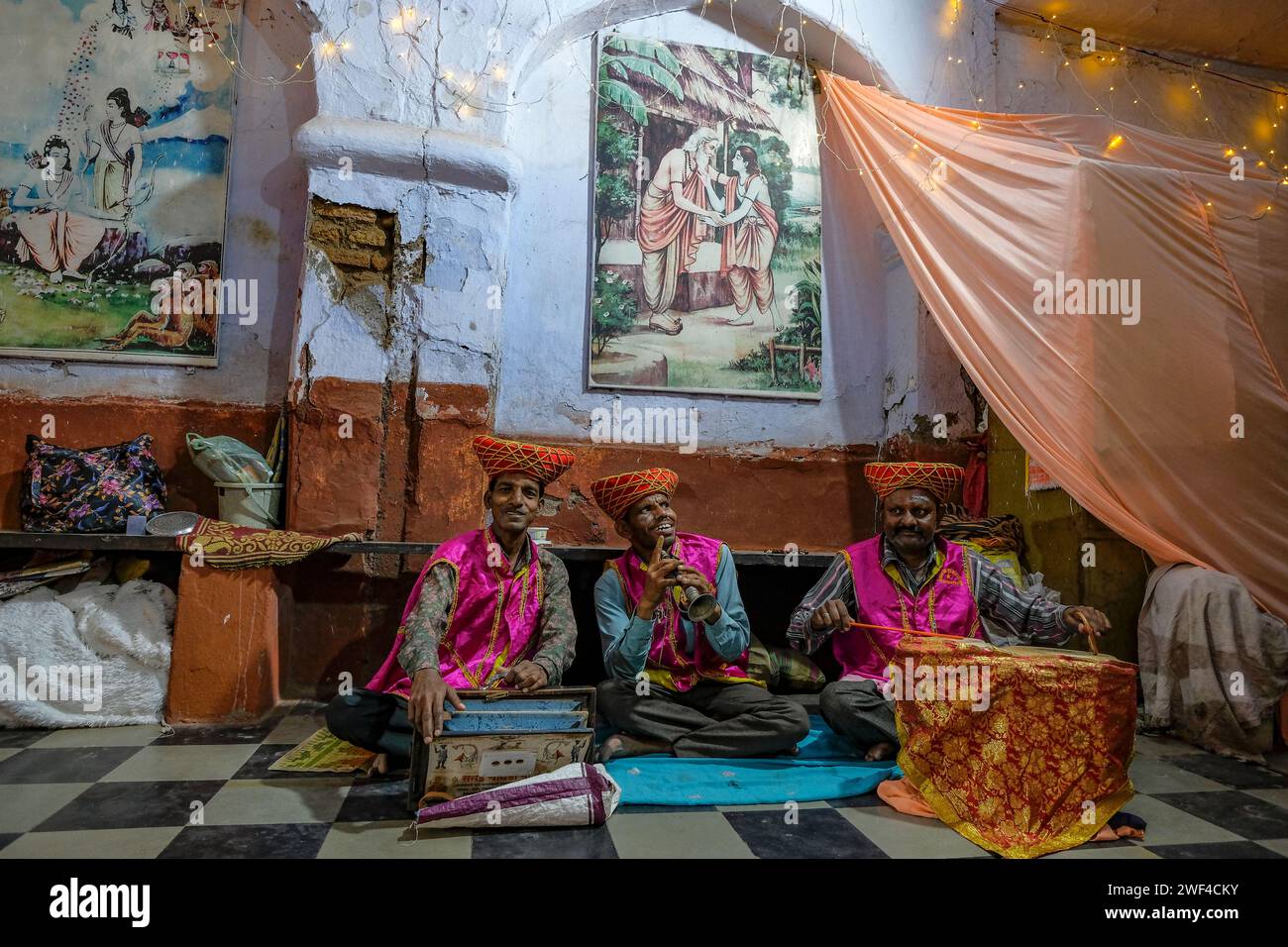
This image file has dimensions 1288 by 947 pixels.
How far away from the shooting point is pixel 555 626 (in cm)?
318

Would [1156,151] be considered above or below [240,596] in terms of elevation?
above

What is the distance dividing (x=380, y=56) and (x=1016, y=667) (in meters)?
4.17

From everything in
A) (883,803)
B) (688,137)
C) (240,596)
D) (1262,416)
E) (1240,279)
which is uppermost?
(688,137)

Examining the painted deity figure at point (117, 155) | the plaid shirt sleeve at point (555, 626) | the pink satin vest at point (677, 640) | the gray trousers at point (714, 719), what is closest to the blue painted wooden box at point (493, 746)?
the plaid shirt sleeve at point (555, 626)

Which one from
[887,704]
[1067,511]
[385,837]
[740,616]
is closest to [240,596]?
[385,837]

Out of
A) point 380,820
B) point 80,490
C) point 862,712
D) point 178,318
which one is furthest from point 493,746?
point 178,318

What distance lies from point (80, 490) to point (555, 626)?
242cm

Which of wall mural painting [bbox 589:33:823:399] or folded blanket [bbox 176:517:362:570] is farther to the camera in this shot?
wall mural painting [bbox 589:33:823:399]

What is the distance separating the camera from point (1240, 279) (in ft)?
11.4

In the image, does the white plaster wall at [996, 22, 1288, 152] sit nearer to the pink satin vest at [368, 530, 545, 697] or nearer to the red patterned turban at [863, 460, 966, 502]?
the red patterned turban at [863, 460, 966, 502]

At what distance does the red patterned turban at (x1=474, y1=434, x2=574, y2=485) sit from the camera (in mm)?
3195

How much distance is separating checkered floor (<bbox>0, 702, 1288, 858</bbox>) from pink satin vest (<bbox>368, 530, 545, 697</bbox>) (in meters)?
0.47

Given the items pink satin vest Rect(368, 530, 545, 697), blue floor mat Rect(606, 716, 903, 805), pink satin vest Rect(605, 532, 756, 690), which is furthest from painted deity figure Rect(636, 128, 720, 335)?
blue floor mat Rect(606, 716, 903, 805)

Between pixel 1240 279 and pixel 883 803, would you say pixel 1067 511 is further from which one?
pixel 883 803
